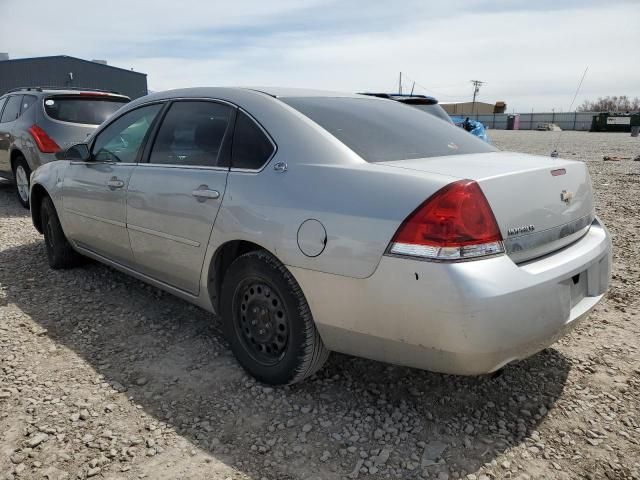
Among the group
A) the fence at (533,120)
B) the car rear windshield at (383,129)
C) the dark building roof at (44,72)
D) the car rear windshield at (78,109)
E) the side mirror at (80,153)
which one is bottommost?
the side mirror at (80,153)

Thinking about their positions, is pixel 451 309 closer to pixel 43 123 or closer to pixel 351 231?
pixel 351 231

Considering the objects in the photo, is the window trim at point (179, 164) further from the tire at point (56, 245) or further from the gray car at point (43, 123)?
the gray car at point (43, 123)

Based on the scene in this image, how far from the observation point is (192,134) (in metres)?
3.10

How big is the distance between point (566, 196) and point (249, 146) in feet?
5.23

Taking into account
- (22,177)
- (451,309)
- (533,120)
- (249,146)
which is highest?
(533,120)

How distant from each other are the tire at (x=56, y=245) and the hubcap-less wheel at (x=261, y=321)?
2.43m

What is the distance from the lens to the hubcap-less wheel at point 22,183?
7.16 metres

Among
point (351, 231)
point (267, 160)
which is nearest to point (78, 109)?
point (267, 160)

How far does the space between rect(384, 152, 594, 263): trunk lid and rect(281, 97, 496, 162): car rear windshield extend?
0.15 m

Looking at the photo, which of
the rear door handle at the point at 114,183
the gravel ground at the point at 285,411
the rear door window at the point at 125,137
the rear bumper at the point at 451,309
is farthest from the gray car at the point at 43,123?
the rear bumper at the point at 451,309

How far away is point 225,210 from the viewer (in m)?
2.65

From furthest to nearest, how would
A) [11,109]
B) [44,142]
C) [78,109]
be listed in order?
1. [11,109]
2. [78,109]
3. [44,142]

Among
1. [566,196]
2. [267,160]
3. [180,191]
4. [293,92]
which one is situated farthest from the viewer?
[293,92]

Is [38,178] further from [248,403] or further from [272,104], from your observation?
[248,403]
